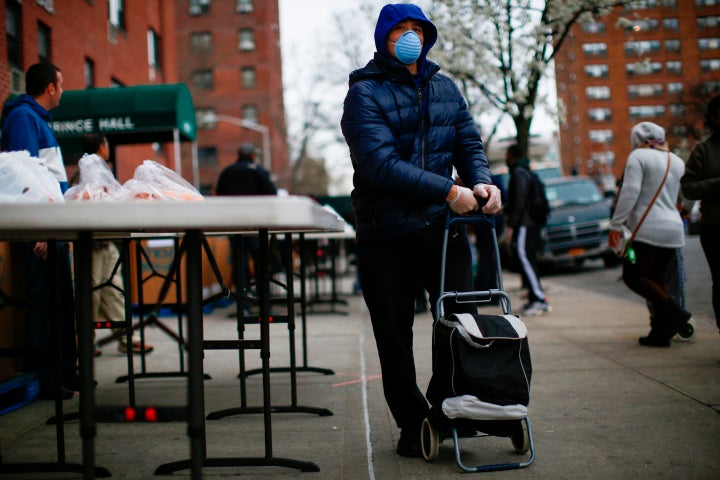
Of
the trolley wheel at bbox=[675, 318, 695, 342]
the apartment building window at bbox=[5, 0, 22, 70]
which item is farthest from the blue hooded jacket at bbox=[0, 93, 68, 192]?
the apartment building window at bbox=[5, 0, 22, 70]

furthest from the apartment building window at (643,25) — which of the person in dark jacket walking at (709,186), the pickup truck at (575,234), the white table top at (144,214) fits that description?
the white table top at (144,214)

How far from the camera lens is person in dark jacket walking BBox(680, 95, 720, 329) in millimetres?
5316

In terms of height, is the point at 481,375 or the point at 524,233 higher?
the point at 524,233

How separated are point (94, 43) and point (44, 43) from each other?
9.66 ft

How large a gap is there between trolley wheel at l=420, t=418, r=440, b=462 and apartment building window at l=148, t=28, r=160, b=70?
23510 millimetres

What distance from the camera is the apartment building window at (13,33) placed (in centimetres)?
1308

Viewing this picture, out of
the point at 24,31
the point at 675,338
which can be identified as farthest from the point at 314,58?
the point at 675,338

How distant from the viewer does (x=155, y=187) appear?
3.29m

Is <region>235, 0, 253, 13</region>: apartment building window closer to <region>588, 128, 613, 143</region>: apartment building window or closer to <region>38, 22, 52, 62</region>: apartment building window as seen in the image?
<region>38, 22, 52, 62</region>: apartment building window

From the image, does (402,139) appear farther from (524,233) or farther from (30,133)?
(524,233)

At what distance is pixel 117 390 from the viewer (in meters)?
5.26

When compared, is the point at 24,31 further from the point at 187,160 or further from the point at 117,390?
the point at 187,160

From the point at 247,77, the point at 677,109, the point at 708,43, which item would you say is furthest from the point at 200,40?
the point at 708,43

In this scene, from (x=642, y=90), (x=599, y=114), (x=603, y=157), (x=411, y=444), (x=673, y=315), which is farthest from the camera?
(x=599, y=114)
